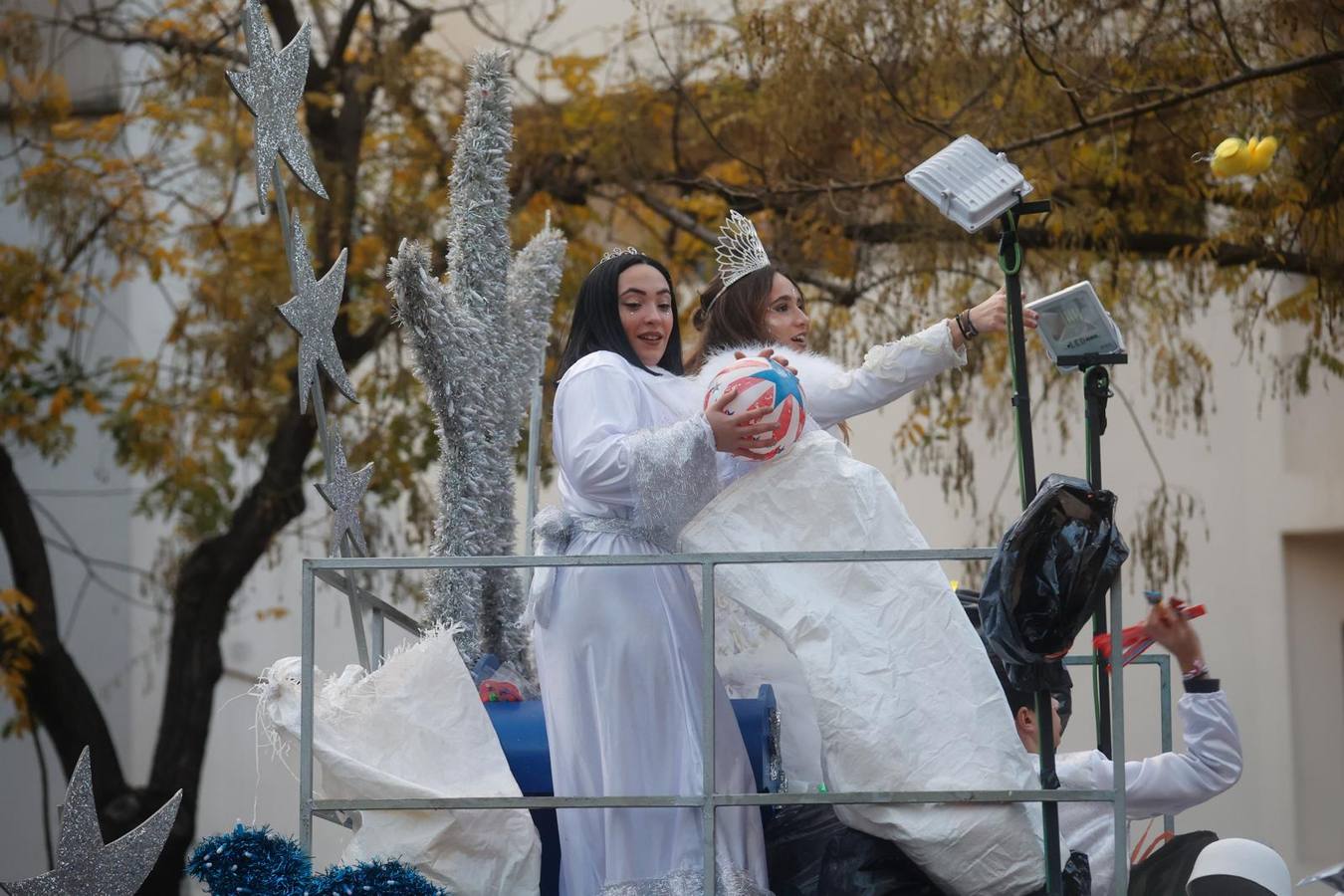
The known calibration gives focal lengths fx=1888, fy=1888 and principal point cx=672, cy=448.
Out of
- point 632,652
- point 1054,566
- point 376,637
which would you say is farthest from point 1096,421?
point 376,637

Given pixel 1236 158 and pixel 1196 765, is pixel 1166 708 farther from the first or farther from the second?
pixel 1236 158

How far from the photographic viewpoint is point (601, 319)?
480cm

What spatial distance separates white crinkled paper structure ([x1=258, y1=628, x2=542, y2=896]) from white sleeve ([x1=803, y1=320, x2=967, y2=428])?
114cm

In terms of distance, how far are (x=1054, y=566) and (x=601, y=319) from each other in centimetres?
142

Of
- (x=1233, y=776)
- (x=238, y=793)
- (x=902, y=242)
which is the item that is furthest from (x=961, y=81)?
(x=238, y=793)

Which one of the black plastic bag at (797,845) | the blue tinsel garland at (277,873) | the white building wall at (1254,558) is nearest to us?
the blue tinsel garland at (277,873)

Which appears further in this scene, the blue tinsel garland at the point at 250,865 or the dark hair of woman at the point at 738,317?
the dark hair of woman at the point at 738,317

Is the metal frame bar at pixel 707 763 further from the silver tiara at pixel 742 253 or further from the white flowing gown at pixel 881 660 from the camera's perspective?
the silver tiara at pixel 742 253

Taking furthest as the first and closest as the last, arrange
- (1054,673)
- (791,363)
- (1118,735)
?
(791,363), (1054,673), (1118,735)

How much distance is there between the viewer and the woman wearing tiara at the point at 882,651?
409 cm

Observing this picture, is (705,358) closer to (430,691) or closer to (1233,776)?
(430,691)

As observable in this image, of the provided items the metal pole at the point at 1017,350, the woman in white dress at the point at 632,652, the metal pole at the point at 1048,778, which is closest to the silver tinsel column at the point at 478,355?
the woman in white dress at the point at 632,652

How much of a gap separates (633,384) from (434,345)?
94 centimetres

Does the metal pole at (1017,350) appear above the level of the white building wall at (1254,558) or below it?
above
